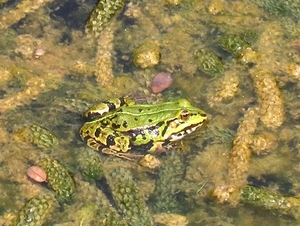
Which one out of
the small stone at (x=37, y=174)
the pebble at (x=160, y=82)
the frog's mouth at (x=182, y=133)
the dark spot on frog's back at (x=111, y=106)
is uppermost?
the pebble at (x=160, y=82)

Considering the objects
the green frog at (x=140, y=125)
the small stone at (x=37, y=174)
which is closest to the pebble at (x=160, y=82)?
the green frog at (x=140, y=125)

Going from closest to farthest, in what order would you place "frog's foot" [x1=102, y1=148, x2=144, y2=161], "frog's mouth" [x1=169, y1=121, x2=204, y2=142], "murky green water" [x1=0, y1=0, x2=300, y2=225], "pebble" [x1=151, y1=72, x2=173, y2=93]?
"murky green water" [x1=0, y1=0, x2=300, y2=225], "frog's foot" [x1=102, y1=148, x2=144, y2=161], "frog's mouth" [x1=169, y1=121, x2=204, y2=142], "pebble" [x1=151, y1=72, x2=173, y2=93]

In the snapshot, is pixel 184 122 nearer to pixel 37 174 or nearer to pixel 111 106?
pixel 111 106

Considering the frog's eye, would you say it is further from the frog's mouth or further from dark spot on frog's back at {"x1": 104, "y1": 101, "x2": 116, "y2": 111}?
dark spot on frog's back at {"x1": 104, "y1": 101, "x2": 116, "y2": 111}

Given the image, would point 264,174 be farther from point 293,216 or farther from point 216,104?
point 216,104

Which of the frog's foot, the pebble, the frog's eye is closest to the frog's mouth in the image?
the frog's eye

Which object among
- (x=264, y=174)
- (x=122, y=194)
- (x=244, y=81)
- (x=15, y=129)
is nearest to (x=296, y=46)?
(x=244, y=81)

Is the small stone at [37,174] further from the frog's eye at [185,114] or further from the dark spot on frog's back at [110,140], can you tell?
the frog's eye at [185,114]
